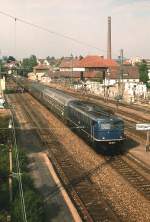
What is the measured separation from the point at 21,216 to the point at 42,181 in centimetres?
Result: 551

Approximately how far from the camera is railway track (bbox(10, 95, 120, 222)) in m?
16.3

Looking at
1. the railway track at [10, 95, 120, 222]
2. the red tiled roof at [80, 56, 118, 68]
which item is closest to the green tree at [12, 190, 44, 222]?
the railway track at [10, 95, 120, 222]

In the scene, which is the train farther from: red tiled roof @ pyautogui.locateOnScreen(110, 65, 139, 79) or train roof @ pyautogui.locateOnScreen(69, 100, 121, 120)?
red tiled roof @ pyautogui.locateOnScreen(110, 65, 139, 79)

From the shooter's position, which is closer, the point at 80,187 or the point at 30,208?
the point at 30,208

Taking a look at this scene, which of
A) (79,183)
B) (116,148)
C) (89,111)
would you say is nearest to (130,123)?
(89,111)

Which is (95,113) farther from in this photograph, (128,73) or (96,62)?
(96,62)

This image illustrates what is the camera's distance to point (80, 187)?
19.9 m

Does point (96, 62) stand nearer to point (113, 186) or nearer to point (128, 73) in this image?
point (128, 73)

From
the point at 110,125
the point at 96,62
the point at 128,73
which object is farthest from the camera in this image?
the point at 96,62

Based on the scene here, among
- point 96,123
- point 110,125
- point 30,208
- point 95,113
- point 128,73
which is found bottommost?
point 30,208

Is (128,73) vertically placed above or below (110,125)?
above

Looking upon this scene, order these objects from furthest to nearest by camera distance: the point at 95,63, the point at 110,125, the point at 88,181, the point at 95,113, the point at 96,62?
Result: the point at 96,62 < the point at 95,63 < the point at 95,113 < the point at 110,125 < the point at 88,181

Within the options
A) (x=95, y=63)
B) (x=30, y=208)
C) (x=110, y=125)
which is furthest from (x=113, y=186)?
(x=95, y=63)

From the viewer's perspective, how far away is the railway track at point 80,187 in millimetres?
16312
